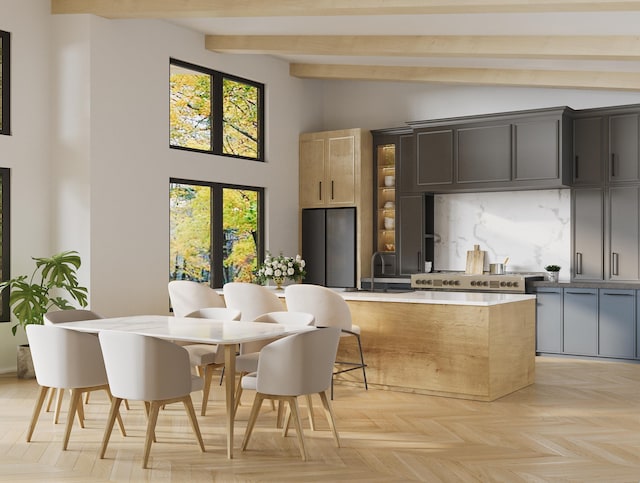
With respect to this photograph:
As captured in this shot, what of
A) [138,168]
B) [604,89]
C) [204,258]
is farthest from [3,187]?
[604,89]

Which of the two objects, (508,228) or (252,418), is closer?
(252,418)

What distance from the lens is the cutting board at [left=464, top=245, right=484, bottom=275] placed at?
363 inches

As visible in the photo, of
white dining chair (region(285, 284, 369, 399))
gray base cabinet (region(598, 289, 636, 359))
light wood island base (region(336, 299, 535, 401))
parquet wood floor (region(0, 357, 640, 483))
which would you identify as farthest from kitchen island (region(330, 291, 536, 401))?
gray base cabinet (region(598, 289, 636, 359))

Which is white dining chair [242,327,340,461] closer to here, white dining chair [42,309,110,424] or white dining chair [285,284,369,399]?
white dining chair [42,309,110,424]

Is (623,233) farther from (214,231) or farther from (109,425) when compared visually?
(109,425)

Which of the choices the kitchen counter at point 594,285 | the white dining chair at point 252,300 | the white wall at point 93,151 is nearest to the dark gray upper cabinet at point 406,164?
the kitchen counter at point 594,285

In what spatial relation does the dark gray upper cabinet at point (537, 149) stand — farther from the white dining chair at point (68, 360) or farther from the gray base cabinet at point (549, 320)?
the white dining chair at point (68, 360)

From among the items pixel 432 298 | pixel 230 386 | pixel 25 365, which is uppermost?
pixel 432 298

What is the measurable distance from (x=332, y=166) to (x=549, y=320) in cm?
332

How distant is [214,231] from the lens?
8914 millimetres

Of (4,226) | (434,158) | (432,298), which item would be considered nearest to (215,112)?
(434,158)

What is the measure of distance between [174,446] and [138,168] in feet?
12.6

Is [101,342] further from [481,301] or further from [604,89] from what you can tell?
[604,89]

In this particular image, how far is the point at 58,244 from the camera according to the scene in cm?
750
